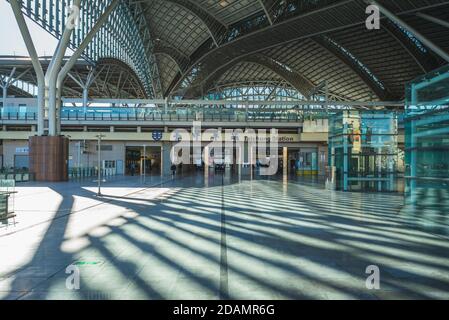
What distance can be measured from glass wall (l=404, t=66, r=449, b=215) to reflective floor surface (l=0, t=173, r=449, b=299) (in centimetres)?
91

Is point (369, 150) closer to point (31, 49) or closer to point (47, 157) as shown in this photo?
point (47, 157)

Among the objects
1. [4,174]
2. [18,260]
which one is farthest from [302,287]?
[4,174]

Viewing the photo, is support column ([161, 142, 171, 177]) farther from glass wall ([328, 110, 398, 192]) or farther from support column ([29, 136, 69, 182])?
glass wall ([328, 110, 398, 192])

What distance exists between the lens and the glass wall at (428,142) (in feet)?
38.7

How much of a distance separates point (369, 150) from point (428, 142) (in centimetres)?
1016

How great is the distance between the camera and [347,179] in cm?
2303

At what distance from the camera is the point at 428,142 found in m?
12.7

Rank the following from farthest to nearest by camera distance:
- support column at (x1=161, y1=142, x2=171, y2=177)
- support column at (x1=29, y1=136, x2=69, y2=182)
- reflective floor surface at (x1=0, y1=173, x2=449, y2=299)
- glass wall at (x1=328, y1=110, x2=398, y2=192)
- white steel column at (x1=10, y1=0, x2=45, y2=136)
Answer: support column at (x1=161, y1=142, x2=171, y2=177), support column at (x1=29, y1=136, x2=69, y2=182), white steel column at (x1=10, y1=0, x2=45, y2=136), glass wall at (x1=328, y1=110, x2=398, y2=192), reflective floor surface at (x1=0, y1=173, x2=449, y2=299)

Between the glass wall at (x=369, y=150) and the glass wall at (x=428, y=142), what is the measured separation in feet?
27.0

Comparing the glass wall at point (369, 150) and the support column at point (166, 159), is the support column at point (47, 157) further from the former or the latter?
the glass wall at point (369, 150)

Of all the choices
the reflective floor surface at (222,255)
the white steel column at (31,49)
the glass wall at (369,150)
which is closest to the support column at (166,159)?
the white steel column at (31,49)

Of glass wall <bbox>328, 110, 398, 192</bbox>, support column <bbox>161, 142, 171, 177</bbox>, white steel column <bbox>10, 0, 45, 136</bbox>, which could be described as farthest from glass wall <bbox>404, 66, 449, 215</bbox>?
support column <bbox>161, 142, 171, 177</bbox>

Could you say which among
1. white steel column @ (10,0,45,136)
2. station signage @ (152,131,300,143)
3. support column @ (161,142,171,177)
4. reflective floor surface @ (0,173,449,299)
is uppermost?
white steel column @ (10,0,45,136)

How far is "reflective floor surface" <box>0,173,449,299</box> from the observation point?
5.34 m
